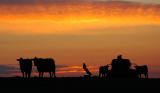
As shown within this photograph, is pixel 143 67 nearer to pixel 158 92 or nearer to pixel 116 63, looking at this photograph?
pixel 116 63

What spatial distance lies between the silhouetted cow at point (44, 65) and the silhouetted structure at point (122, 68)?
19.5 ft

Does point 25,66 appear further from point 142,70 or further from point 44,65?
point 142,70

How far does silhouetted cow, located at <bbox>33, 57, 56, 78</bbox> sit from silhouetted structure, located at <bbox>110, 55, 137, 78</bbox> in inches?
234

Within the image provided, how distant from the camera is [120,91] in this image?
97.3 ft

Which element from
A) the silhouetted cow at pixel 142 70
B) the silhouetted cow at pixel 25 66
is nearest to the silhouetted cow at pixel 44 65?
the silhouetted cow at pixel 25 66

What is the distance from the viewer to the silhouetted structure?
4903cm

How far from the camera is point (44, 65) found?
52625 millimetres

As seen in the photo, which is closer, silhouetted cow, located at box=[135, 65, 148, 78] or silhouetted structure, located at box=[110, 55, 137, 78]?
silhouetted structure, located at box=[110, 55, 137, 78]

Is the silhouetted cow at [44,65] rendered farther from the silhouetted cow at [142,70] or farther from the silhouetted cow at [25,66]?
the silhouetted cow at [142,70]

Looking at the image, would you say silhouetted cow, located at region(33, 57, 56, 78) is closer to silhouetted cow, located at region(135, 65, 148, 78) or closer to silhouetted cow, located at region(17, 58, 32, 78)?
silhouetted cow, located at region(17, 58, 32, 78)

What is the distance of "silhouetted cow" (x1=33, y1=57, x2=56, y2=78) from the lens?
172 feet

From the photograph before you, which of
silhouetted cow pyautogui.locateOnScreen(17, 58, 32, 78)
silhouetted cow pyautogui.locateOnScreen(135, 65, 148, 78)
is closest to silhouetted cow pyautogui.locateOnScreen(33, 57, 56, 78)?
silhouetted cow pyautogui.locateOnScreen(17, 58, 32, 78)

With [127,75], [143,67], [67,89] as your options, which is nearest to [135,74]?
[127,75]

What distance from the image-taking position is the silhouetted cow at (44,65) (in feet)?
172
